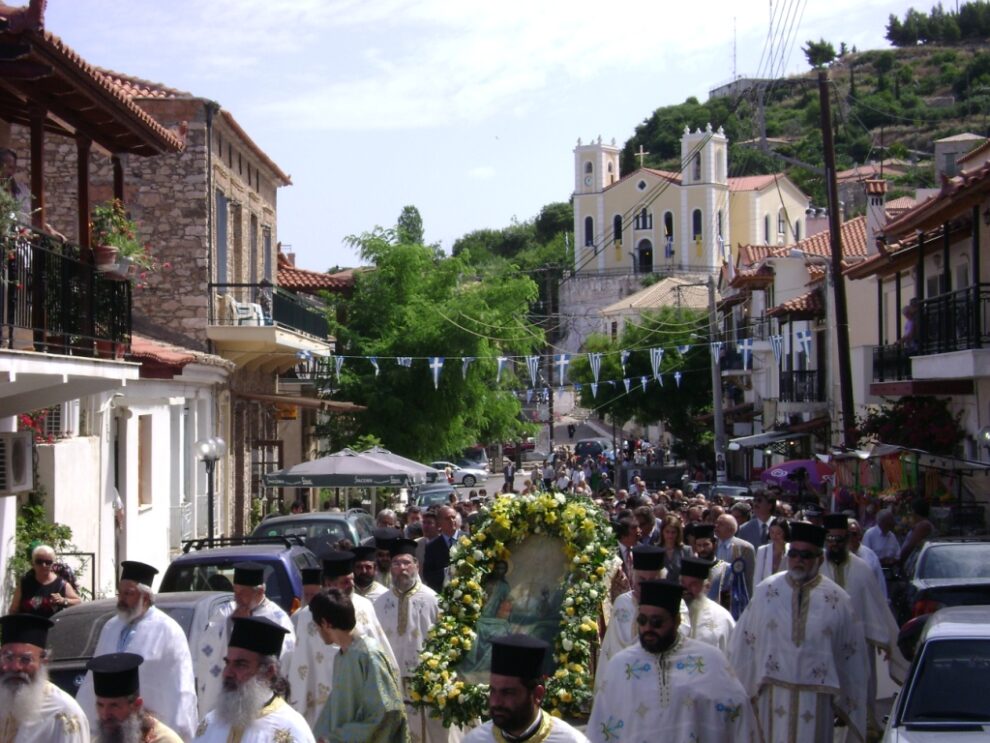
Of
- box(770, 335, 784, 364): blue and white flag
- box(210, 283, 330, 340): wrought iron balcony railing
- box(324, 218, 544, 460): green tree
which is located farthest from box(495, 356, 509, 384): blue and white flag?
box(770, 335, 784, 364): blue and white flag

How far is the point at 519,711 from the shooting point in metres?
5.32

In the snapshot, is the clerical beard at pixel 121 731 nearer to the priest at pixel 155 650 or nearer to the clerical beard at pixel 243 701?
the clerical beard at pixel 243 701

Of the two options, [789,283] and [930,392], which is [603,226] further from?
[930,392]

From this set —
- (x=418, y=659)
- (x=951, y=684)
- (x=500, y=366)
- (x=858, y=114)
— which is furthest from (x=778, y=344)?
(x=858, y=114)

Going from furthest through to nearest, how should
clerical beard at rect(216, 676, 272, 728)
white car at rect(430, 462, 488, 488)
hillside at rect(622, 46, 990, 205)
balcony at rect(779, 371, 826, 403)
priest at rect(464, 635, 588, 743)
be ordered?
hillside at rect(622, 46, 990, 205)
white car at rect(430, 462, 488, 488)
balcony at rect(779, 371, 826, 403)
clerical beard at rect(216, 676, 272, 728)
priest at rect(464, 635, 588, 743)

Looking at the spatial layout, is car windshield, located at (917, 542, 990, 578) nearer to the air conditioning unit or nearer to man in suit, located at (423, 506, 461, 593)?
man in suit, located at (423, 506, 461, 593)

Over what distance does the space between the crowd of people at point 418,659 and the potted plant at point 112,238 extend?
4.54 metres

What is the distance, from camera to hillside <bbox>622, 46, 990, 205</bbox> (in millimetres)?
138625

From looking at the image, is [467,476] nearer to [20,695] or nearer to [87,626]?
[87,626]

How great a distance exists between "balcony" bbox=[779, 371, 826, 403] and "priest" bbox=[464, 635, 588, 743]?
4027 cm

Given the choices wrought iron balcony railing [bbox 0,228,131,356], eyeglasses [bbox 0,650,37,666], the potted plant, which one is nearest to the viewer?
eyeglasses [bbox 0,650,37,666]

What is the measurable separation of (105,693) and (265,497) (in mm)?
27005

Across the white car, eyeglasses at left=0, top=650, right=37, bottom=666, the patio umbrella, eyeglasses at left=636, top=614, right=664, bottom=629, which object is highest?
eyeglasses at left=636, top=614, right=664, bottom=629

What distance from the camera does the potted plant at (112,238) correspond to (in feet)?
53.9
